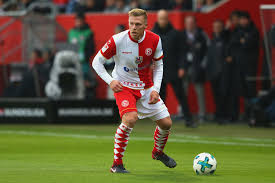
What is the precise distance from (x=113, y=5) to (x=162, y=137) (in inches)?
493

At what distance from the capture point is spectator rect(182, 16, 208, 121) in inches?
709

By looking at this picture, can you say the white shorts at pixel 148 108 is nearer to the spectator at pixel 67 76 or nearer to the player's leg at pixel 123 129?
the player's leg at pixel 123 129

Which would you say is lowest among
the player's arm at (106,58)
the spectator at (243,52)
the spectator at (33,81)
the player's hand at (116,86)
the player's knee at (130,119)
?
the spectator at (33,81)

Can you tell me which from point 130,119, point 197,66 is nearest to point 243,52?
point 197,66

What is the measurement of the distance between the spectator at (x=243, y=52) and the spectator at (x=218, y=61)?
27cm

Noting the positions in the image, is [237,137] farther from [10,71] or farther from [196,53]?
[10,71]

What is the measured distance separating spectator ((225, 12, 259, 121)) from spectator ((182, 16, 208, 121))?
86 centimetres

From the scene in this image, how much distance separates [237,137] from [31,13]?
29.0 feet

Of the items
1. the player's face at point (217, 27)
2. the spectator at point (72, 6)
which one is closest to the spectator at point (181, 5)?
the player's face at point (217, 27)

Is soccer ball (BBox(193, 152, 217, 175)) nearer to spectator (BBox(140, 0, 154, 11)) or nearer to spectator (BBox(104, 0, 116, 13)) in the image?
spectator (BBox(140, 0, 154, 11))

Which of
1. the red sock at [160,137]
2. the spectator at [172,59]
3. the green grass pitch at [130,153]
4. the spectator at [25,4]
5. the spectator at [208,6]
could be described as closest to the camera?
the green grass pitch at [130,153]

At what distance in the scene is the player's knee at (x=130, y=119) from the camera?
8570 millimetres

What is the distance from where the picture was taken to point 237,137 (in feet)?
46.1

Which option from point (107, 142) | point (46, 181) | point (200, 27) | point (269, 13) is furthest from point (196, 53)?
point (46, 181)
